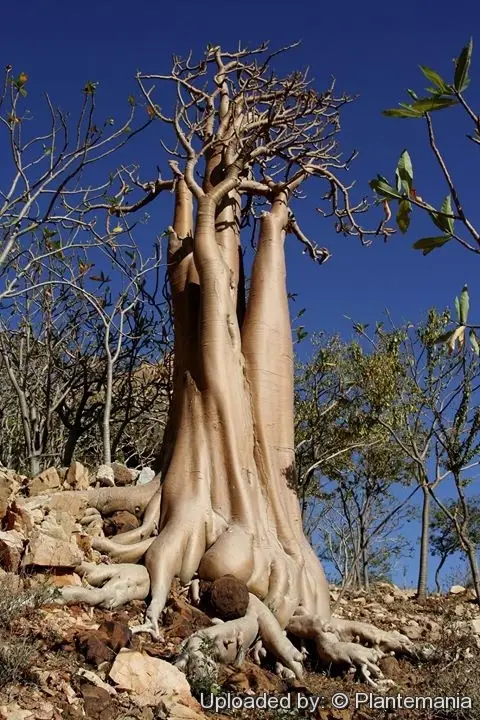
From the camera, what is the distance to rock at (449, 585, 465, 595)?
11805mm

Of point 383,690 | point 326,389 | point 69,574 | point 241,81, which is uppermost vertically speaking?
point 241,81

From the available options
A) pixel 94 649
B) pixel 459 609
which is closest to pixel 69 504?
pixel 94 649

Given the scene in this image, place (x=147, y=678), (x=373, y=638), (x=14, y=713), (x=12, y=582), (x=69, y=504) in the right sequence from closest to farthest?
(x=14, y=713) → (x=147, y=678) → (x=12, y=582) → (x=373, y=638) → (x=69, y=504)

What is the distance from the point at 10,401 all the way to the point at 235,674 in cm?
919

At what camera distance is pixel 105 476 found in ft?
23.8

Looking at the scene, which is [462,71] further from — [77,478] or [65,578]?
[77,478]

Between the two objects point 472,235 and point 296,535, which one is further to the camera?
point 296,535

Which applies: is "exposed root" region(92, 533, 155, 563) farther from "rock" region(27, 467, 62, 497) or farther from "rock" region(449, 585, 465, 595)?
"rock" region(449, 585, 465, 595)

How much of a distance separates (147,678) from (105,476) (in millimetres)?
3449

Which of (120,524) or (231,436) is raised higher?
(231,436)

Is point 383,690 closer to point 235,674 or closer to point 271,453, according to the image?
point 235,674

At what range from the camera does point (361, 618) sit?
812 centimetres

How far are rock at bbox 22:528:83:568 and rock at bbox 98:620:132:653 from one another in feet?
2.39

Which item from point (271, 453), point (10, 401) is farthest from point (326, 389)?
point (271, 453)
